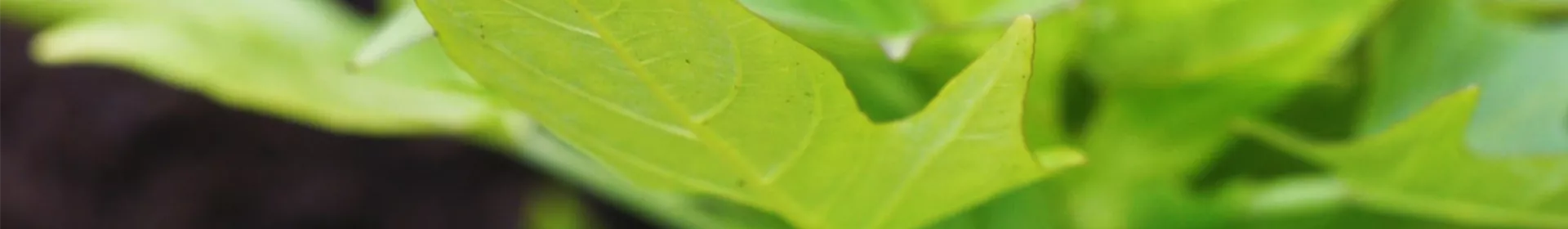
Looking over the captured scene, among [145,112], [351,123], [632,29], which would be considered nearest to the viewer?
[632,29]

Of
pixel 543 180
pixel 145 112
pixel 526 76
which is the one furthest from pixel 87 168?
pixel 526 76

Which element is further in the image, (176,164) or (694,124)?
(176,164)

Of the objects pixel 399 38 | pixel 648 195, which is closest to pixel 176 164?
pixel 648 195

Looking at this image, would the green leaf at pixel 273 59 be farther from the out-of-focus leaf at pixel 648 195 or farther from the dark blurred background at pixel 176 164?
the dark blurred background at pixel 176 164

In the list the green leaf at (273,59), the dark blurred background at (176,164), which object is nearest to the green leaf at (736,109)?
the green leaf at (273,59)

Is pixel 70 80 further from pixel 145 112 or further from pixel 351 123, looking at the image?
pixel 351 123

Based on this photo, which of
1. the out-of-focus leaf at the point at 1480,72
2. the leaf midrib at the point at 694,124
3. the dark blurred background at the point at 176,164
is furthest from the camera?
the dark blurred background at the point at 176,164

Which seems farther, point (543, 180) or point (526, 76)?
point (543, 180)

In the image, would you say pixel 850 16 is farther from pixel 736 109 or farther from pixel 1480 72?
pixel 1480 72
